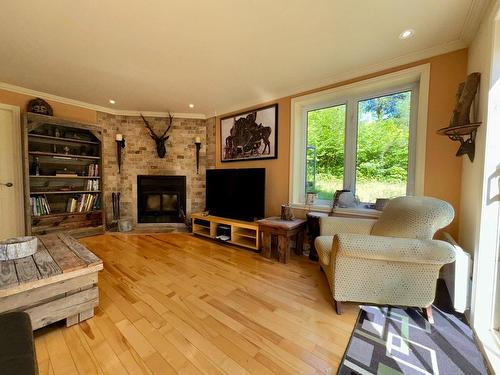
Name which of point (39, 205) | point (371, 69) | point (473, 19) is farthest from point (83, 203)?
point (473, 19)

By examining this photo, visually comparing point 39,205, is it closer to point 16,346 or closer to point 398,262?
point 16,346

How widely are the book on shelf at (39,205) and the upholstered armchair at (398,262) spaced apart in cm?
402

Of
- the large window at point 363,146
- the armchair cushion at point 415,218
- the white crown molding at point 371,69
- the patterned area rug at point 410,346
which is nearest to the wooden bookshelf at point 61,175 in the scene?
the white crown molding at point 371,69

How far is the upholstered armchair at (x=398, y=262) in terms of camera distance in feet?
4.70

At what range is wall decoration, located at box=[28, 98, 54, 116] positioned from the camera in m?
3.09

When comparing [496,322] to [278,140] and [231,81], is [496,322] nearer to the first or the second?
[278,140]

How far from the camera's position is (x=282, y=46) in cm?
201

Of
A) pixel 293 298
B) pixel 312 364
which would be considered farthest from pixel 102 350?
pixel 293 298

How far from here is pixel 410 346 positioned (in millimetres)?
1291

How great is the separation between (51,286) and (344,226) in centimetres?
234

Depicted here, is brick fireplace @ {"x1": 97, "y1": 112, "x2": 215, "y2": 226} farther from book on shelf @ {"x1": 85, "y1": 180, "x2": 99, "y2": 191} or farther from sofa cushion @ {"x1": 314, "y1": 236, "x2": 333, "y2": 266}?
sofa cushion @ {"x1": 314, "y1": 236, "x2": 333, "y2": 266}

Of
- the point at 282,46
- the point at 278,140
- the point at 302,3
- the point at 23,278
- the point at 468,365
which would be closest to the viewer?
the point at 468,365

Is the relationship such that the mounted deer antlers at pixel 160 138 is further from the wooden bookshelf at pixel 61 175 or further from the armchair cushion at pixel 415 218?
the armchair cushion at pixel 415 218

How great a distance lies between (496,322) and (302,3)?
2525mm
